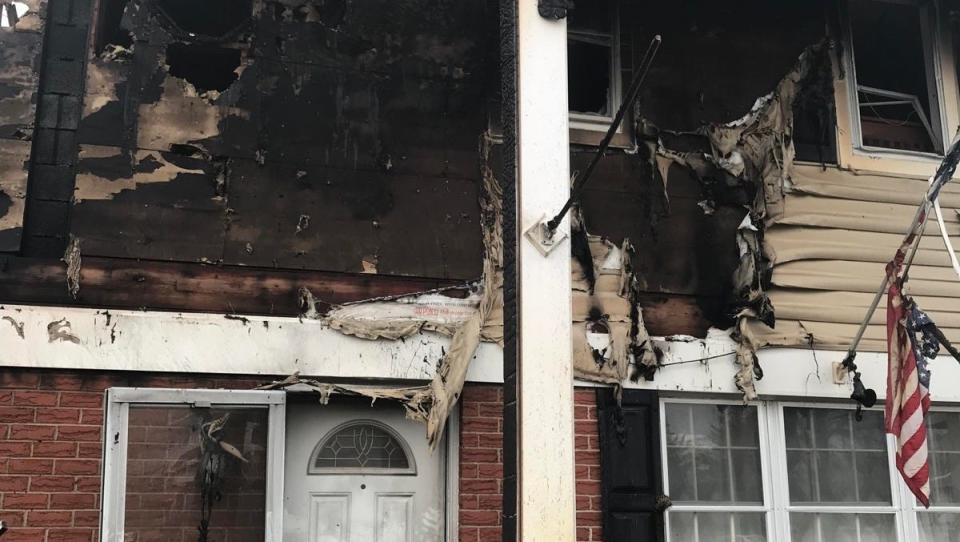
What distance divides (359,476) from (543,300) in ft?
5.74

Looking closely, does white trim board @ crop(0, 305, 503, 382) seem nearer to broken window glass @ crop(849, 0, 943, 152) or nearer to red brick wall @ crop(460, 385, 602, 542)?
red brick wall @ crop(460, 385, 602, 542)

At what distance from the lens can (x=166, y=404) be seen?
5398 millimetres

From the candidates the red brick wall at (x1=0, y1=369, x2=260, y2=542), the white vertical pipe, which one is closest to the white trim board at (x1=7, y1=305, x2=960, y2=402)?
the red brick wall at (x1=0, y1=369, x2=260, y2=542)

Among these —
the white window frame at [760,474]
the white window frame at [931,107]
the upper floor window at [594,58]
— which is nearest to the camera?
the white window frame at [760,474]

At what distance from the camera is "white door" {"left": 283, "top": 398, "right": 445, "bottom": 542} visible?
579cm

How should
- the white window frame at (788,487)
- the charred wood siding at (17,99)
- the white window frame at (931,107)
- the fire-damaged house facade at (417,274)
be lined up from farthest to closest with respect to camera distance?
the white window frame at (931,107), the white window frame at (788,487), the charred wood siding at (17,99), the fire-damaged house facade at (417,274)

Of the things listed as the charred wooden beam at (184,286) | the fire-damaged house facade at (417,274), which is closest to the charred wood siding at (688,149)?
the fire-damaged house facade at (417,274)

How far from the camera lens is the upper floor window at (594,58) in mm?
6965

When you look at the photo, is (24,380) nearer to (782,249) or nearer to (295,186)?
(295,186)

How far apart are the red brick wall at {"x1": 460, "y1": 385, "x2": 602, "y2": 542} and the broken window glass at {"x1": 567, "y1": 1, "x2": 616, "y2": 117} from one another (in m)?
2.07

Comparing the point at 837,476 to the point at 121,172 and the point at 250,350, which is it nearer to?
the point at 250,350

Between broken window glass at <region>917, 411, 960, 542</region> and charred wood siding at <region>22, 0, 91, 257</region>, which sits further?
broken window glass at <region>917, 411, 960, 542</region>

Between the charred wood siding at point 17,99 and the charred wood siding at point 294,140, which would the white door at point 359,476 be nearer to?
the charred wood siding at point 294,140

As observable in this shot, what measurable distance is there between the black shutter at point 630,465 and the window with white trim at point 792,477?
13 centimetres
